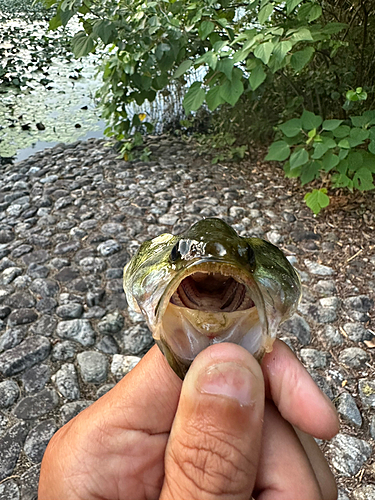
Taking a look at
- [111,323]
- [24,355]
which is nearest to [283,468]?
[111,323]

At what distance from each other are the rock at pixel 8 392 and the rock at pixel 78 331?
43cm

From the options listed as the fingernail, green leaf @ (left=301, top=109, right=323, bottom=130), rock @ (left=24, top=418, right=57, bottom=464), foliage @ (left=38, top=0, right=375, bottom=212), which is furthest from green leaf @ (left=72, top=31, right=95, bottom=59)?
the fingernail

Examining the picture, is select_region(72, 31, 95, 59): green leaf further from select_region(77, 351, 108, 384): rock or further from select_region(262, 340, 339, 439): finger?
select_region(262, 340, 339, 439): finger

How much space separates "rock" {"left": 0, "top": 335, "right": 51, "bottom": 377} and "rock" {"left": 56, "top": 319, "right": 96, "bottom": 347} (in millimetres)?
126

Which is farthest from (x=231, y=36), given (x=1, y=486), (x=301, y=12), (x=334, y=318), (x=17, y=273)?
(x=1, y=486)

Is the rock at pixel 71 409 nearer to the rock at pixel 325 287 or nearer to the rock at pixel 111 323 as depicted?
the rock at pixel 111 323

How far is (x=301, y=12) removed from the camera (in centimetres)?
282

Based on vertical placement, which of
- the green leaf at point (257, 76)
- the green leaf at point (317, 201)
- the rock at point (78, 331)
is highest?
the green leaf at point (257, 76)

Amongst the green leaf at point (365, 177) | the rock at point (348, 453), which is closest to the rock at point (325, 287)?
the green leaf at point (365, 177)

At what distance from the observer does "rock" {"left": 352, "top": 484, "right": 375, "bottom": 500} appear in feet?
6.33

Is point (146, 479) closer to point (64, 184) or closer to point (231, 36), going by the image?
point (231, 36)

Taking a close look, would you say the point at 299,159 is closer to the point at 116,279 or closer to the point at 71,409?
the point at 116,279

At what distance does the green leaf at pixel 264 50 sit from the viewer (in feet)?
8.44

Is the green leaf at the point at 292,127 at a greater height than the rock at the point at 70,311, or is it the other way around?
the green leaf at the point at 292,127
